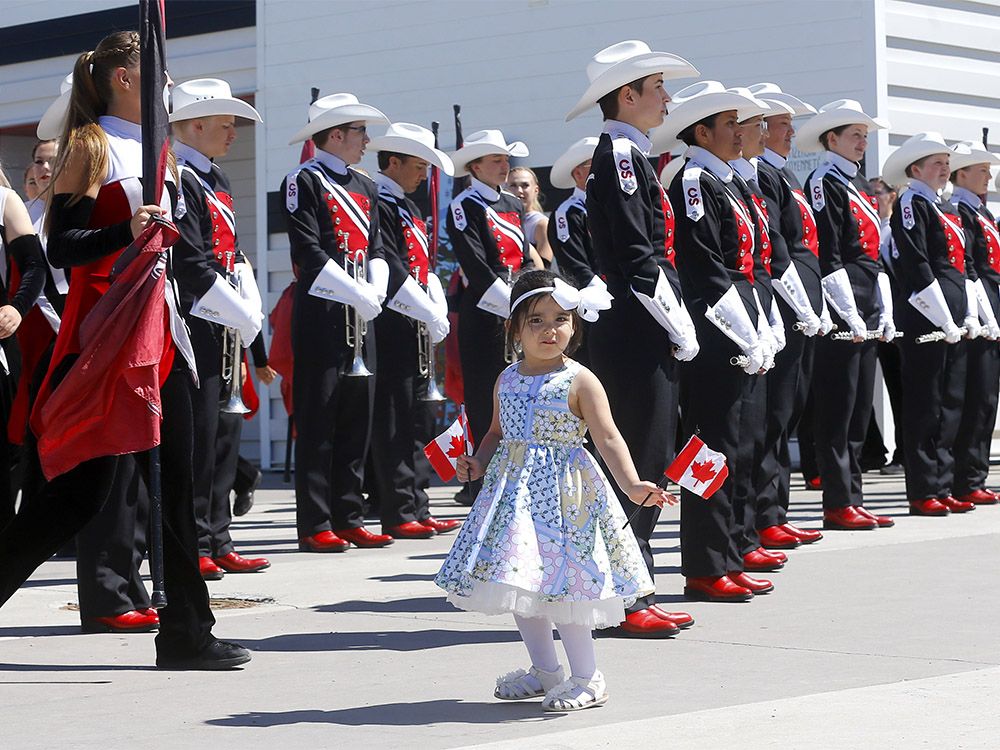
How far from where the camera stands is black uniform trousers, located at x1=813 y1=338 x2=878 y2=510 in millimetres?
9164

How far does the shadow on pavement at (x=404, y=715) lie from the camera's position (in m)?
4.61

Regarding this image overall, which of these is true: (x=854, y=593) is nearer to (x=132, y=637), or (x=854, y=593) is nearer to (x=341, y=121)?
(x=132, y=637)

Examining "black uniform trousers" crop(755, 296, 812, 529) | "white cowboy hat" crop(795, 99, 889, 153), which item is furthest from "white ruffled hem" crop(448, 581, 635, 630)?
"white cowboy hat" crop(795, 99, 889, 153)

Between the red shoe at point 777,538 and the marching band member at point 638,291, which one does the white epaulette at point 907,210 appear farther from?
the marching band member at point 638,291

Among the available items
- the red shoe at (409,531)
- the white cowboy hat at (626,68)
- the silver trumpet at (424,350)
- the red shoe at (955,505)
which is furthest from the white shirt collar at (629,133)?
the red shoe at (955,505)

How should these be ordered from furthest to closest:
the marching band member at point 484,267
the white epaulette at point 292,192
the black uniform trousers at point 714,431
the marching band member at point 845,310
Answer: the marching band member at point 484,267
the marching band member at point 845,310
the white epaulette at point 292,192
the black uniform trousers at point 714,431

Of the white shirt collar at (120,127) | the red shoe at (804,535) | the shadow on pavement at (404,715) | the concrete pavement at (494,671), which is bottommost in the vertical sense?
the shadow on pavement at (404,715)

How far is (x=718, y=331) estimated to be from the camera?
22.3 ft

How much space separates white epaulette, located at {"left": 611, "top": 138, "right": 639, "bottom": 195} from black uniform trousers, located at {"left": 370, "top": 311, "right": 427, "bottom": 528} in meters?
3.46

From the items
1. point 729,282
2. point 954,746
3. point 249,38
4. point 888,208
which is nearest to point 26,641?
point 729,282

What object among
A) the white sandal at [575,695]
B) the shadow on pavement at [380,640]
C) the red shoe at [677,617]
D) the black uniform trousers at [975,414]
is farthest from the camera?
the black uniform trousers at [975,414]

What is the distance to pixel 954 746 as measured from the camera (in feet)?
13.5

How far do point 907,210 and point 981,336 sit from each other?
3.27ft

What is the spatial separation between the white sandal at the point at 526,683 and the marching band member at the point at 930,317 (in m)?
5.70
